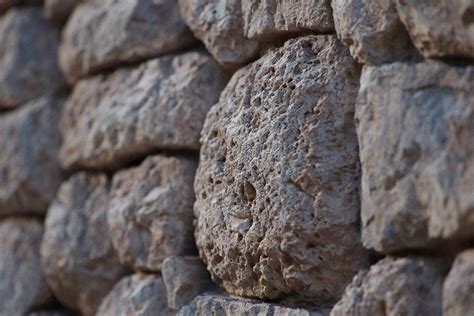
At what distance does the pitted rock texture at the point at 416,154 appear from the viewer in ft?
3.60

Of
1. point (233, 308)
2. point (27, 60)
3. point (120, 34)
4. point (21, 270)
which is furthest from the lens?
point (27, 60)

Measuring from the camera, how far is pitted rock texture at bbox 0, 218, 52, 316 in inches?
90.0

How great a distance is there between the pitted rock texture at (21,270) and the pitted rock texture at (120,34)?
0.46 m

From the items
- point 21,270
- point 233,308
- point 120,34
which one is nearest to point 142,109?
point 120,34

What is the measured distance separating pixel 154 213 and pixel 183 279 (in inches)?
7.2

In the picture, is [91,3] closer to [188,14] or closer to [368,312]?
[188,14]

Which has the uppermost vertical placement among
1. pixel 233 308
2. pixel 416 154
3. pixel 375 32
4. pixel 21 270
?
pixel 375 32

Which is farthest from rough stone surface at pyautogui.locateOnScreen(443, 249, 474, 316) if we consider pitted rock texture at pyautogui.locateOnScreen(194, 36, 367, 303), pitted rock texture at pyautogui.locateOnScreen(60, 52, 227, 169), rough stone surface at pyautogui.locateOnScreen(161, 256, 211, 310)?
pitted rock texture at pyautogui.locateOnScreen(60, 52, 227, 169)

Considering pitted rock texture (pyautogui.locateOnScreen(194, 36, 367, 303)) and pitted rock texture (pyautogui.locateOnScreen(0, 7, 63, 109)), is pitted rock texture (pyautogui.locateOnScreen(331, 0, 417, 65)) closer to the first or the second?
pitted rock texture (pyautogui.locateOnScreen(194, 36, 367, 303))

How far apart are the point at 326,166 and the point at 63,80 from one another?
128 centimetres

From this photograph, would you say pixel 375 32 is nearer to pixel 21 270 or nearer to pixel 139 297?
pixel 139 297

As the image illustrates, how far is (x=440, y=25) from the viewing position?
115cm

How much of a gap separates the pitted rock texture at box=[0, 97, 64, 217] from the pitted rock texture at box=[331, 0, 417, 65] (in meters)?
1.26

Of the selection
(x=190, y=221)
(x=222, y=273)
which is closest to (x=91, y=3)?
(x=190, y=221)
